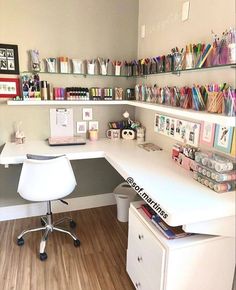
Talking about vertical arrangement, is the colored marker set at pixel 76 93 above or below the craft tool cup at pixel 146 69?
below

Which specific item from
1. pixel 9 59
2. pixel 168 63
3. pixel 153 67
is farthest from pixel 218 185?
pixel 9 59

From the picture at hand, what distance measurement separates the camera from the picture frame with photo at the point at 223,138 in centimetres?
154

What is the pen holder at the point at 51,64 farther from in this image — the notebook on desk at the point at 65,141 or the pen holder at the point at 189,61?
the pen holder at the point at 189,61

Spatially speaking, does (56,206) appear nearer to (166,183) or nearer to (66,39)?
(166,183)

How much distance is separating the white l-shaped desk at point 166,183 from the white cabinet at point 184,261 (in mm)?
98

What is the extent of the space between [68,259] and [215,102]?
1.74 meters

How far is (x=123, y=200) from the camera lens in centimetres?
255

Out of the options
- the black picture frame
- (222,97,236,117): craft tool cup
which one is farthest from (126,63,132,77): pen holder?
(222,97,236,117): craft tool cup

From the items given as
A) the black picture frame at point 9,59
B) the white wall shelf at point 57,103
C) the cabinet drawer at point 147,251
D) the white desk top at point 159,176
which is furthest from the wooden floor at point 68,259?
the black picture frame at point 9,59

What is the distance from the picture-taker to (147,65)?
243 cm

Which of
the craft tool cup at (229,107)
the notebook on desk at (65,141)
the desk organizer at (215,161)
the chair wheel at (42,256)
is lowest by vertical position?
the chair wheel at (42,256)

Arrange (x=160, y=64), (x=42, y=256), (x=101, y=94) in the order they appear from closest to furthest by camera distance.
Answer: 1. (x=42, y=256)
2. (x=160, y=64)
3. (x=101, y=94)

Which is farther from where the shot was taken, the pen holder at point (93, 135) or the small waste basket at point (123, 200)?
the pen holder at point (93, 135)

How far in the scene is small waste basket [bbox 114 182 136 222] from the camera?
2541 millimetres
